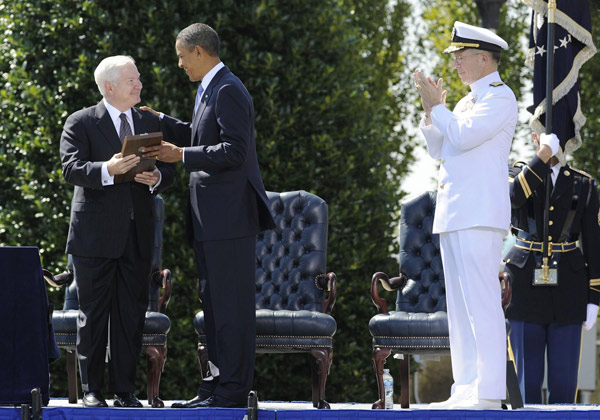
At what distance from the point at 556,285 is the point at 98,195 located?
2.57 metres

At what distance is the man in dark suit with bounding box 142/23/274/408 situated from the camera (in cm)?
594

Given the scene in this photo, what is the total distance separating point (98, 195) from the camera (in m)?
6.36

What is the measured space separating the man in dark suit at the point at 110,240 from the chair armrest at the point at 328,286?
3.91 ft

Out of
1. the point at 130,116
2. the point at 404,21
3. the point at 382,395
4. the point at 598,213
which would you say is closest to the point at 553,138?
the point at 598,213

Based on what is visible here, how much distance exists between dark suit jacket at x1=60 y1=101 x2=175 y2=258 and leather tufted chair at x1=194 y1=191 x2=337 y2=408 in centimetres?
76

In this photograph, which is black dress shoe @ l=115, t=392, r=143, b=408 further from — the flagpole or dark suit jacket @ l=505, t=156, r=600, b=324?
the flagpole

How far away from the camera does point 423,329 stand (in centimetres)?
680

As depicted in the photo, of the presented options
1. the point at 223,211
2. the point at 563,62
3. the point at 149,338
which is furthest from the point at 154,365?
the point at 563,62

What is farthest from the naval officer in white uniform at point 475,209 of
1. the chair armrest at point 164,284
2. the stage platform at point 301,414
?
the chair armrest at point 164,284

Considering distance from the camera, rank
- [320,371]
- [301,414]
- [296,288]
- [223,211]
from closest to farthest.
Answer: [301,414], [223,211], [320,371], [296,288]

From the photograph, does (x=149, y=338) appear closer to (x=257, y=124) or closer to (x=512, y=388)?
(x=512, y=388)

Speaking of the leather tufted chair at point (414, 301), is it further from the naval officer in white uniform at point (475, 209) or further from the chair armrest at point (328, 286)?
the naval officer in white uniform at point (475, 209)

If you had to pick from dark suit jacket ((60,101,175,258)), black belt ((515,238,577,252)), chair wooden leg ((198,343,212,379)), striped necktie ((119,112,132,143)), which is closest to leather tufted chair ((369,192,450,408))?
black belt ((515,238,577,252))

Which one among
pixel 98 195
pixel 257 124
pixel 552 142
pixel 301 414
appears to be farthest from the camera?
A: pixel 257 124
